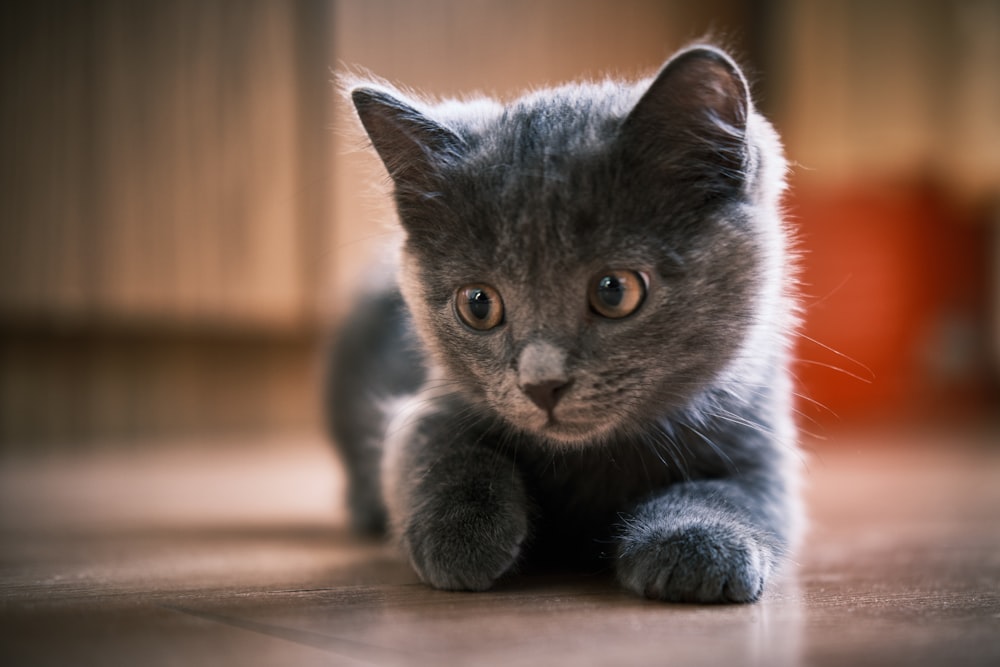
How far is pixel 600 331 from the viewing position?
112 cm

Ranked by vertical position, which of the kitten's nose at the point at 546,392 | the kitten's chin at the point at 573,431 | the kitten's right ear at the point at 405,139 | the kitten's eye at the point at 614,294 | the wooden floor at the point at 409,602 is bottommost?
the wooden floor at the point at 409,602

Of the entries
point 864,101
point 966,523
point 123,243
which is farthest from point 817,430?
point 123,243

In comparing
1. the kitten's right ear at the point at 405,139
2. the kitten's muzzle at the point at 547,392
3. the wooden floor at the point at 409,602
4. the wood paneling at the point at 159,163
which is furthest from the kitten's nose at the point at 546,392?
the wood paneling at the point at 159,163

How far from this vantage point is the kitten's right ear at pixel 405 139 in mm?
1273

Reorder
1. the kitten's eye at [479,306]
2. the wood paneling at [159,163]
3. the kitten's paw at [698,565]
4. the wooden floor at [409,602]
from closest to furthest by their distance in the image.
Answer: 1. the wooden floor at [409,602]
2. the kitten's paw at [698,565]
3. the kitten's eye at [479,306]
4. the wood paneling at [159,163]

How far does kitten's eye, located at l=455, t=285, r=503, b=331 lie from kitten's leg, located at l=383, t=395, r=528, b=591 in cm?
15

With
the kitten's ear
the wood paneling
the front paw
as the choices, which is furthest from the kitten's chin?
the wood paneling

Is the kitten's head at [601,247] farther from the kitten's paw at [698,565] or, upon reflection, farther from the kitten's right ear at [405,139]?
the kitten's paw at [698,565]

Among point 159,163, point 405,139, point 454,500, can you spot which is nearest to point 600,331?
point 454,500

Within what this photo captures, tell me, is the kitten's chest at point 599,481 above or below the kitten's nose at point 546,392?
below

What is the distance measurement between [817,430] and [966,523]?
2.19 m

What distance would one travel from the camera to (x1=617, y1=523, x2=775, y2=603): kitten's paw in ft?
3.47

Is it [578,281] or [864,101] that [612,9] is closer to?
[864,101]

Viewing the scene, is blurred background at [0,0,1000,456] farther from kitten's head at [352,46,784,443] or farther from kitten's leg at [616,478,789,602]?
kitten's leg at [616,478,789,602]
